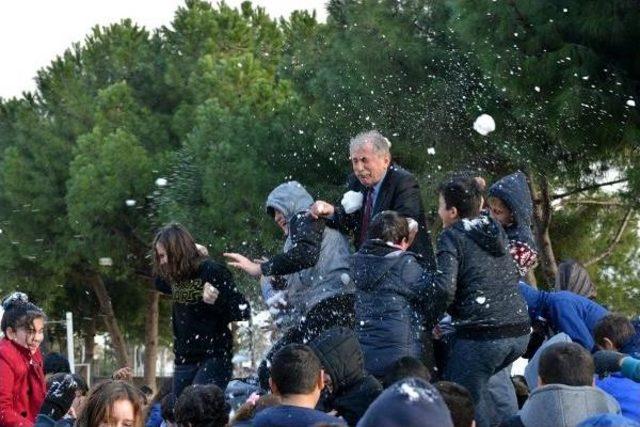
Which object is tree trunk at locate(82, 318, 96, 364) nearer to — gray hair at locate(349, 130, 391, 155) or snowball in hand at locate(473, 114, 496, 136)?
snowball in hand at locate(473, 114, 496, 136)

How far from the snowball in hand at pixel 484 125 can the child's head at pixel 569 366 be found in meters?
11.1

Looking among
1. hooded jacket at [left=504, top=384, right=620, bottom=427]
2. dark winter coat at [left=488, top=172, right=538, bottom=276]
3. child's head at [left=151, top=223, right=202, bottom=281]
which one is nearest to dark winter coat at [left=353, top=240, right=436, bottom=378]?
dark winter coat at [left=488, top=172, right=538, bottom=276]

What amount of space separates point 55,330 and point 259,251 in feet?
82.1

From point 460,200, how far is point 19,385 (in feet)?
11.0

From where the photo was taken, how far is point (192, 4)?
121 feet

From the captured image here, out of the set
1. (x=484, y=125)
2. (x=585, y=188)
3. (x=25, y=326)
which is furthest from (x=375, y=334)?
(x=585, y=188)

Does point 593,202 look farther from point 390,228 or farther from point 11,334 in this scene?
point 390,228

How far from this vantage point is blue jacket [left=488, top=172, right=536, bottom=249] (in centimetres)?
852

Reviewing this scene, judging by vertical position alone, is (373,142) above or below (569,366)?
above

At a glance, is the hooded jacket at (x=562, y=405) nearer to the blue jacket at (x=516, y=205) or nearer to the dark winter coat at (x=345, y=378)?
the dark winter coat at (x=345, y=378)

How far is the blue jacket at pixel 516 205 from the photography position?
8.52 meters

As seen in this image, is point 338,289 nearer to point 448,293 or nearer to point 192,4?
point 448,293

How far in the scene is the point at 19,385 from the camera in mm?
9492

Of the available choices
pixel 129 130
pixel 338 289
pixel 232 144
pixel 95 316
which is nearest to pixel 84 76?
pixel 129 130
